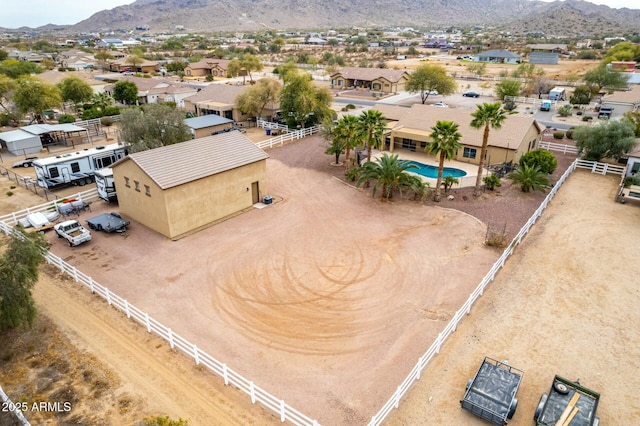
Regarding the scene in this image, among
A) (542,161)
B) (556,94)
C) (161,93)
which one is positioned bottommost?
(542,161)

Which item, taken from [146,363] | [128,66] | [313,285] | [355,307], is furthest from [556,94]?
[128,66]

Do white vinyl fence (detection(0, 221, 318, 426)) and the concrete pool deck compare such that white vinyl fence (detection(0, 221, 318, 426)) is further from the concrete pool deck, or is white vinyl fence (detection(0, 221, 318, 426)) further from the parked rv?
the parked rv

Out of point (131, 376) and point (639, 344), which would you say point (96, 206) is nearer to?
point (131, 376)

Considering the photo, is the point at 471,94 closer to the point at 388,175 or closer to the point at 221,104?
the point at 221,104

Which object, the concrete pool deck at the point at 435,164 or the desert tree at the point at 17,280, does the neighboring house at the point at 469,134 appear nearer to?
the concrete pool deck at the point at 435,164

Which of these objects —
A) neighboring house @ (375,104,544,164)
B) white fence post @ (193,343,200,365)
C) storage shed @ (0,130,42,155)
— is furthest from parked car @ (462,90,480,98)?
white fence post @ (193,343,200,365)

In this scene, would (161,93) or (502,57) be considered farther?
(502,57)

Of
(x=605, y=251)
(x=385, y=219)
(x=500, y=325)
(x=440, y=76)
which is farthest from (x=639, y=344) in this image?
(x=440, y=76)
